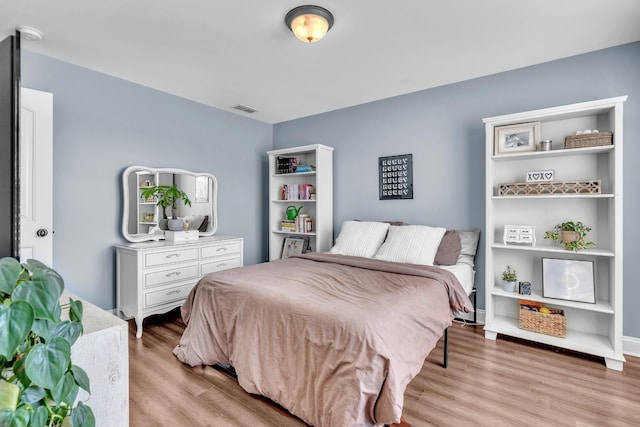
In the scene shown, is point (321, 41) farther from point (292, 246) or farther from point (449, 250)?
point (292, 246)

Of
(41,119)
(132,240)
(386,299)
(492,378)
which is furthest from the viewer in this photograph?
(132,240)

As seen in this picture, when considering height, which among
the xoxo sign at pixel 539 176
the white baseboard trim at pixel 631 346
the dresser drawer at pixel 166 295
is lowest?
the white baseboard trim at pixel 631 346

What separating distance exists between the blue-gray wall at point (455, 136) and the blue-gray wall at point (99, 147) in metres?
1.54

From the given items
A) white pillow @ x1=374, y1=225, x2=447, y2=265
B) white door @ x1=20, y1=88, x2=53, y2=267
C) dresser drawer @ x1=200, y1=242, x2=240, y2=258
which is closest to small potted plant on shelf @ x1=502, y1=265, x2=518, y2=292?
white pillow @ x1=374, y1=225, x2=447, y2=265

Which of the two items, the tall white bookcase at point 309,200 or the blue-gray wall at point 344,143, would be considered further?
the tall white bookcase at point 309,200

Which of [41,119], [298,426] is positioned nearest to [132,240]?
[41,119]

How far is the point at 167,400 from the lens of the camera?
1.89 m

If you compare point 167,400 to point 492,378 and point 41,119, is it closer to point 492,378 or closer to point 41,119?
point 492,378

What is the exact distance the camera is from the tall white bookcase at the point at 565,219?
90.7 inches

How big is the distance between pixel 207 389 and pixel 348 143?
298 cm

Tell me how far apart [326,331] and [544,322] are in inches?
81.6

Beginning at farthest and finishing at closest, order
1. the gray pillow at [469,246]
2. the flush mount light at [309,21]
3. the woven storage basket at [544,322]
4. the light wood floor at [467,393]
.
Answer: the gray pillow at [469,246] → the woven storage basket at [544,322] → the flush mount light at [309,21] → the light wood floor at [467,393]

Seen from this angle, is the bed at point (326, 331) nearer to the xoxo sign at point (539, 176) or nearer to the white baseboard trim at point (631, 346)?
the xoxo sign at point (539, 176)

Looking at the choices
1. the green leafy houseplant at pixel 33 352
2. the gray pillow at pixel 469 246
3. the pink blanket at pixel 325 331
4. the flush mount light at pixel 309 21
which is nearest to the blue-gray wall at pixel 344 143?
the gray pillow at pixel 469 246
